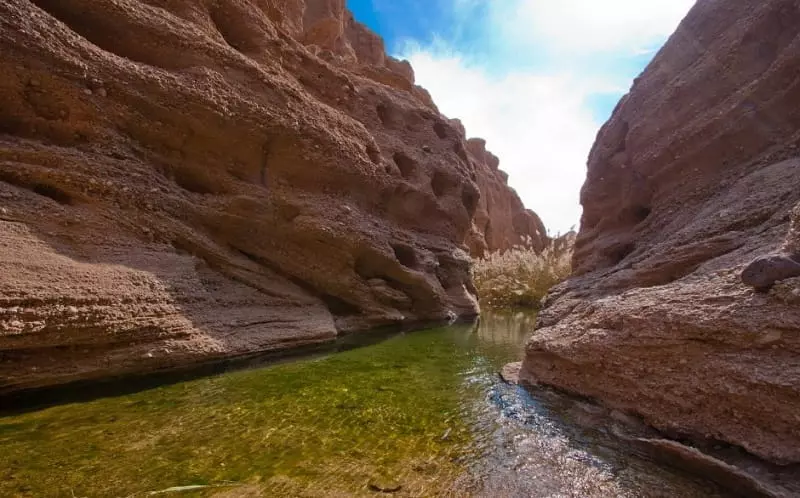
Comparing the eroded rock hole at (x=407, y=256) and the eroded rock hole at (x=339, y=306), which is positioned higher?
the eroded rock hole at (x=407, y=256)

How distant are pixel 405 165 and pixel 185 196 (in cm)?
783

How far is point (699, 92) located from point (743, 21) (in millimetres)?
1378

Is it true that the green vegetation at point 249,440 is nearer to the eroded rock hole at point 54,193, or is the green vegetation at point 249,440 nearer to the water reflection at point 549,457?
the water reflection at point 549,457

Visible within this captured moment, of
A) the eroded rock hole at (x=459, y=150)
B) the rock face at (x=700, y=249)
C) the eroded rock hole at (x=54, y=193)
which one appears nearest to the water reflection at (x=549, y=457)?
the rock face at (x=700, y=249)

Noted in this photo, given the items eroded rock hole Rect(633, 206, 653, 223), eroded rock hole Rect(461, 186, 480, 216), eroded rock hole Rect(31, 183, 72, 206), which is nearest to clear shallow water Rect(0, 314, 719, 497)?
eroded rock hole Rect(31, 183, 72, 206)

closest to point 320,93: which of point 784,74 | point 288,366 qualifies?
point 288,366

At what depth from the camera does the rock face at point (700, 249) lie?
299 cm

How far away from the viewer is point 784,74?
6.27 meters

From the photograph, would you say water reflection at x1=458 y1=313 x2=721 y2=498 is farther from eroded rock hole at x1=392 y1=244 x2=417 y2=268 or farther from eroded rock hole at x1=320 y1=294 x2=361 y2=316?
eroded rock hole at x1=392 y1=244 x2=417 y2=268

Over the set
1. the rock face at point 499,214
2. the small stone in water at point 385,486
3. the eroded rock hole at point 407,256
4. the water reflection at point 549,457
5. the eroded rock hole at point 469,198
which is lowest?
the small stone in water at point 385,486

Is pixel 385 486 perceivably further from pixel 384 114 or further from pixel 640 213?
pixel 384 114

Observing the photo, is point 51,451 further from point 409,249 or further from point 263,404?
point 409,249

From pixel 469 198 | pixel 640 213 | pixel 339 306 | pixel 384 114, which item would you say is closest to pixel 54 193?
pixel 339 306

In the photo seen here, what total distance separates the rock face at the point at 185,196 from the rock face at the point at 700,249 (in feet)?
16.8
